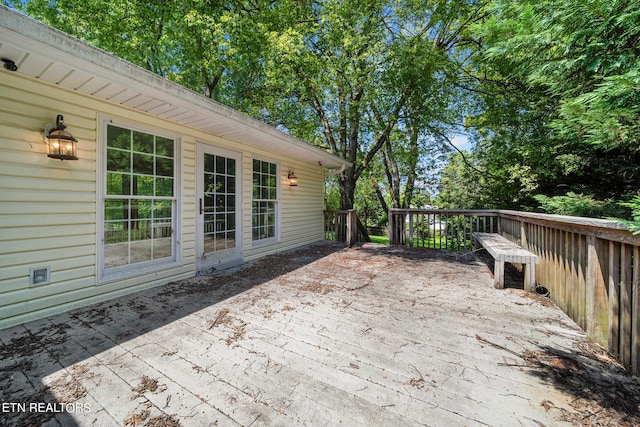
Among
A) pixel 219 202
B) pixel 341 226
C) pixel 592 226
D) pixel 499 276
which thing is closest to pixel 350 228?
pixel 341 226

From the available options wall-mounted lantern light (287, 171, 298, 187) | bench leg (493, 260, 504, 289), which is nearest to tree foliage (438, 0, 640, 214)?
bench leg (493, 260, 504, 289)

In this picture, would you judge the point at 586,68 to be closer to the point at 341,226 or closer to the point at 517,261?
the point at 517,261

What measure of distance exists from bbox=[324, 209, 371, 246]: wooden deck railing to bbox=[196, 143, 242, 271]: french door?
293 cm

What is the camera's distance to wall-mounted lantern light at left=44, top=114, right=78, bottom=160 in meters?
2.55

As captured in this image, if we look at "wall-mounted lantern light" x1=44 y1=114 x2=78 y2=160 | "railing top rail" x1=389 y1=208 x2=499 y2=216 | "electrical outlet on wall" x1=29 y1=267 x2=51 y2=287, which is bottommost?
"electrical outlet on wall" x1=29 y1=267 x2=51 y2=287

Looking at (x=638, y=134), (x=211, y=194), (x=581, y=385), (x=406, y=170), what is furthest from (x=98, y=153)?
(x=406, y=170)

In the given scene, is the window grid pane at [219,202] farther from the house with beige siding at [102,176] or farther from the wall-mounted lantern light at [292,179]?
the wall-mounted lantern light at [292,179]

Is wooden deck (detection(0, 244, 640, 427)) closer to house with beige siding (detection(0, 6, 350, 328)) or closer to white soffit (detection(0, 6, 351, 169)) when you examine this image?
house with beige siding (detection(0, 6, 350, 328))

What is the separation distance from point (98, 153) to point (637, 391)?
15.8 feet

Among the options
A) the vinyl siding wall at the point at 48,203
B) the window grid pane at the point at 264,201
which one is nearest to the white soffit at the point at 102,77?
the vinyl siding wall at the point at 48,203

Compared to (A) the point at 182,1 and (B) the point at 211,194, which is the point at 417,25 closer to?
(A) the point at 182,1

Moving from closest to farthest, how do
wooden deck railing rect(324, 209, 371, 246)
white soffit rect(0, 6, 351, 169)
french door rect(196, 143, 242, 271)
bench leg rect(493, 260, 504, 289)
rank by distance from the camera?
white soffit rect(0, 6, 351, 169) → bench leg rect(493, 260, 504, 289) → french door rect(196, 143, 242, 271) → wooden deck railing rect(324, 209, 371, 246)

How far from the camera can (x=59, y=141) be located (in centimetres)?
257

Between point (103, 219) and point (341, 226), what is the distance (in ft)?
18.3
